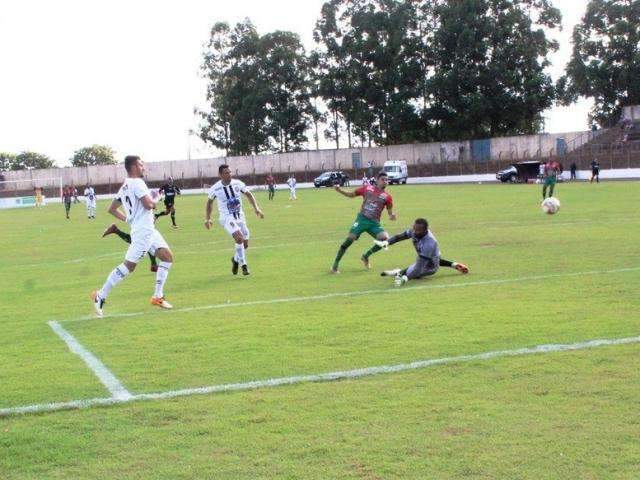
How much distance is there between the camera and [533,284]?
12.8 meters

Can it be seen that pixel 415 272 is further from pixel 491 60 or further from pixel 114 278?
pixel 491 60

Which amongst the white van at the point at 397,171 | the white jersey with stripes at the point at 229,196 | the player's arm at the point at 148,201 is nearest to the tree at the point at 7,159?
the white van at the point at 397,171

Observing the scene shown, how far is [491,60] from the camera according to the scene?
270ft

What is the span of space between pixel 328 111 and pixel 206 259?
269 ft

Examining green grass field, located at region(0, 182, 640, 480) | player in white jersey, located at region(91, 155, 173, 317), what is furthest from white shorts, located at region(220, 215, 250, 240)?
player in white jersey, located at region(91, 155, 173, 317)

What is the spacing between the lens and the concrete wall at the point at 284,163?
279ft

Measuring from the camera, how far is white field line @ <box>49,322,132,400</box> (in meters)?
7.32

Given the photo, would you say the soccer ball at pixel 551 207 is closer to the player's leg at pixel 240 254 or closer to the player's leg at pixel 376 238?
the player's leg at pixel 376 238

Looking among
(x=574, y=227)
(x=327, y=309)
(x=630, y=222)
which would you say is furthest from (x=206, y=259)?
(x=630, y=222)

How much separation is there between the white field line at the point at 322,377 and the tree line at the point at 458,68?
74906 millimetres

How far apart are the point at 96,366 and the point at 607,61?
81.6 m

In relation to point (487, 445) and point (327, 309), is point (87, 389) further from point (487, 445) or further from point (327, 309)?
point (327, 309)

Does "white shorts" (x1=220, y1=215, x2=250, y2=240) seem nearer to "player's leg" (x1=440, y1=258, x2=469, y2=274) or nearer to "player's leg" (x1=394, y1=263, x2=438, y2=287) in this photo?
"player's leg" (x1=394, y1=263, x2=438, y2=287)

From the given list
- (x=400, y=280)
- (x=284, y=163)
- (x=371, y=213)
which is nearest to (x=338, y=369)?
(x=400, y=280)
